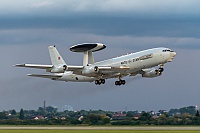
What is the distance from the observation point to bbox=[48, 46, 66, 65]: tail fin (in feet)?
471

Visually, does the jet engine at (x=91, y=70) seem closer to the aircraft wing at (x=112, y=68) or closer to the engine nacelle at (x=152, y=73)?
the aircraft wing at (x=112, y=68)

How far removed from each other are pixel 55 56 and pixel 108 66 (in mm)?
17828

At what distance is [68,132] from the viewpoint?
124625mm

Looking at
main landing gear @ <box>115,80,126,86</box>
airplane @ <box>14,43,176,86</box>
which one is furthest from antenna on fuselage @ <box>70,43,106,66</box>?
main landing gear @ <box>115,80,126,86</box>

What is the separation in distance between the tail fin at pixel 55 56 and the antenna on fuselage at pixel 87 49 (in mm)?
8144

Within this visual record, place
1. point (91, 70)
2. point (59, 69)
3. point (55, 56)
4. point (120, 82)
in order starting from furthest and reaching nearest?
point (55, 56)
point (120, 82)
point (91, 70)
point (59, 69)

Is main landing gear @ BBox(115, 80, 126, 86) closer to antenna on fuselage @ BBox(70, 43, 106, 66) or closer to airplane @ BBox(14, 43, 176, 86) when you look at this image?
airplane @ BBox(14, 43, 176, 86)

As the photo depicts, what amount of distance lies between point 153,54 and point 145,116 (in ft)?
144

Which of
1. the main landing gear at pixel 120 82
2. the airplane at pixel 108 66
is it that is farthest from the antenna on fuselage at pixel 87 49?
the main landing gear at pixel 120 82

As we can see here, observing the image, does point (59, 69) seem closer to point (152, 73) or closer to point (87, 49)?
point (87, 49)

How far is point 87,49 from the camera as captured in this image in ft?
439

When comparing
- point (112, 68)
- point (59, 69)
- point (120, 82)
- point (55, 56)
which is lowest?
point (120, 82)

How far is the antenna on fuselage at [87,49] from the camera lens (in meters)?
131

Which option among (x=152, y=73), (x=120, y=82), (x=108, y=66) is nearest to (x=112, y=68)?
(x=108, y=66)
